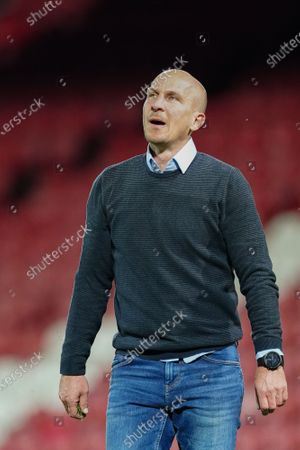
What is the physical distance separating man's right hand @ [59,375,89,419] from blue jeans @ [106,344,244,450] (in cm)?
13

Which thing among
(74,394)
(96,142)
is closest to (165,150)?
(74,394)

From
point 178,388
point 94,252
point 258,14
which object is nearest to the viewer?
point 178,388

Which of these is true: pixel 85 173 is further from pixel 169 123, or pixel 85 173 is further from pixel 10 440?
pixel 169 123

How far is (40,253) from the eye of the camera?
4418 millimetres

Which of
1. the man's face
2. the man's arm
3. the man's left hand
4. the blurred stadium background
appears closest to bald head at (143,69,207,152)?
the man's face

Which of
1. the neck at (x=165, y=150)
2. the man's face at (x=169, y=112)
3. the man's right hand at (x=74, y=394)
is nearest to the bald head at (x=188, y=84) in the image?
the man's face at (x=169, y=112)

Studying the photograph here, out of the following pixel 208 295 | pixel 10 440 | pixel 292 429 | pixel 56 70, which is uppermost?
pixel 56 70

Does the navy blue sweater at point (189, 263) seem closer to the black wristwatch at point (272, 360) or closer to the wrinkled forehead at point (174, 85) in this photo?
the black wristwatch at point (272, 360)

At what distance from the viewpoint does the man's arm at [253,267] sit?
268cm

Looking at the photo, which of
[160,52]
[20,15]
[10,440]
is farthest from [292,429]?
[20,15]

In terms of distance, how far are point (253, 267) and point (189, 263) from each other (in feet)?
0.51

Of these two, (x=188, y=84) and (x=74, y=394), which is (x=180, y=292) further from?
(x=188, y=84)

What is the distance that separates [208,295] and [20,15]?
2002 millimetres

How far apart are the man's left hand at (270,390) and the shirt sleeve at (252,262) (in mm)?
67
